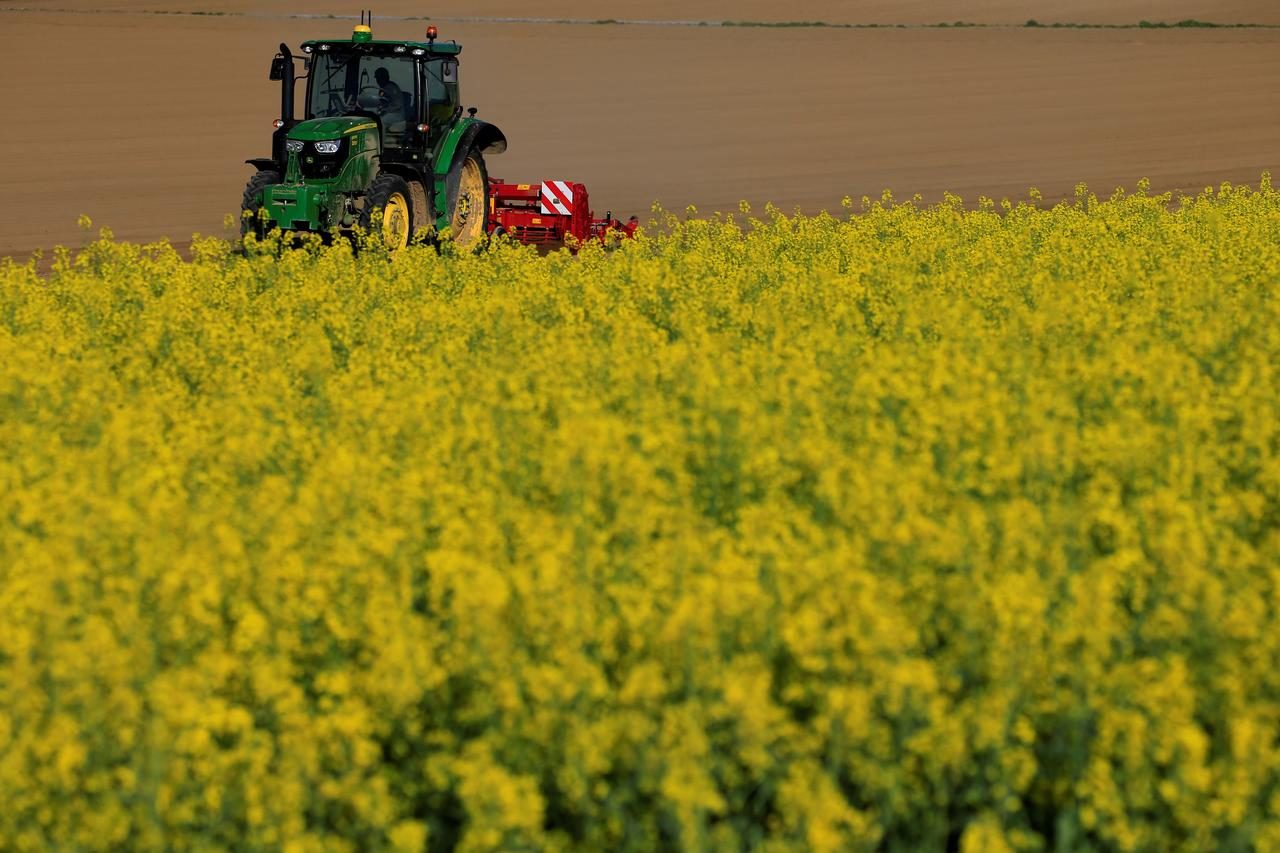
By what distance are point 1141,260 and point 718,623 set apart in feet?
25.6

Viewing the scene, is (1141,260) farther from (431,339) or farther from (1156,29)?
(1156,29)

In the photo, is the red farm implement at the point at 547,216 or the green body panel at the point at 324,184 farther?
the red farm implement at the point at 547,216

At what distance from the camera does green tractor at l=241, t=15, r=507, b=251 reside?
12.8m

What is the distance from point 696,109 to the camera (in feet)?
109

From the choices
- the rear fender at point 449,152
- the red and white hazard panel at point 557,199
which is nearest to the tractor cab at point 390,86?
the rear fender at point 449,152

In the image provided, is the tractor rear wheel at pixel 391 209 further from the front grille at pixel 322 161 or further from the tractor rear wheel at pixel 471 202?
→ the tractor rear wheel at pixel 471 202

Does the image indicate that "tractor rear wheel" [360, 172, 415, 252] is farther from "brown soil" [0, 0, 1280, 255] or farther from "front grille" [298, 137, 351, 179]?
"brown soil" [0, 0, 1280, 255]

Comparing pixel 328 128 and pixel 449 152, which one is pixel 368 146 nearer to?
pixel 328 128

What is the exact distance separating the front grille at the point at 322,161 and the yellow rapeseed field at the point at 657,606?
5861 mm

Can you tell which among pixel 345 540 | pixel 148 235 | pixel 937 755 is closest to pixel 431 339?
pixel 345 540

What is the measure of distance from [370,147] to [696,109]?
2062 centimetres

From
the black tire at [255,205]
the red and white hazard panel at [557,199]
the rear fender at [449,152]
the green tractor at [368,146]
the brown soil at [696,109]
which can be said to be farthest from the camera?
the brown soil at [696,109]

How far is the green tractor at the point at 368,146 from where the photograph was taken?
504 inches

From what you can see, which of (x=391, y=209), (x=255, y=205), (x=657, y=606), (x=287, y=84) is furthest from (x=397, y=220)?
(x=657, y=606)
